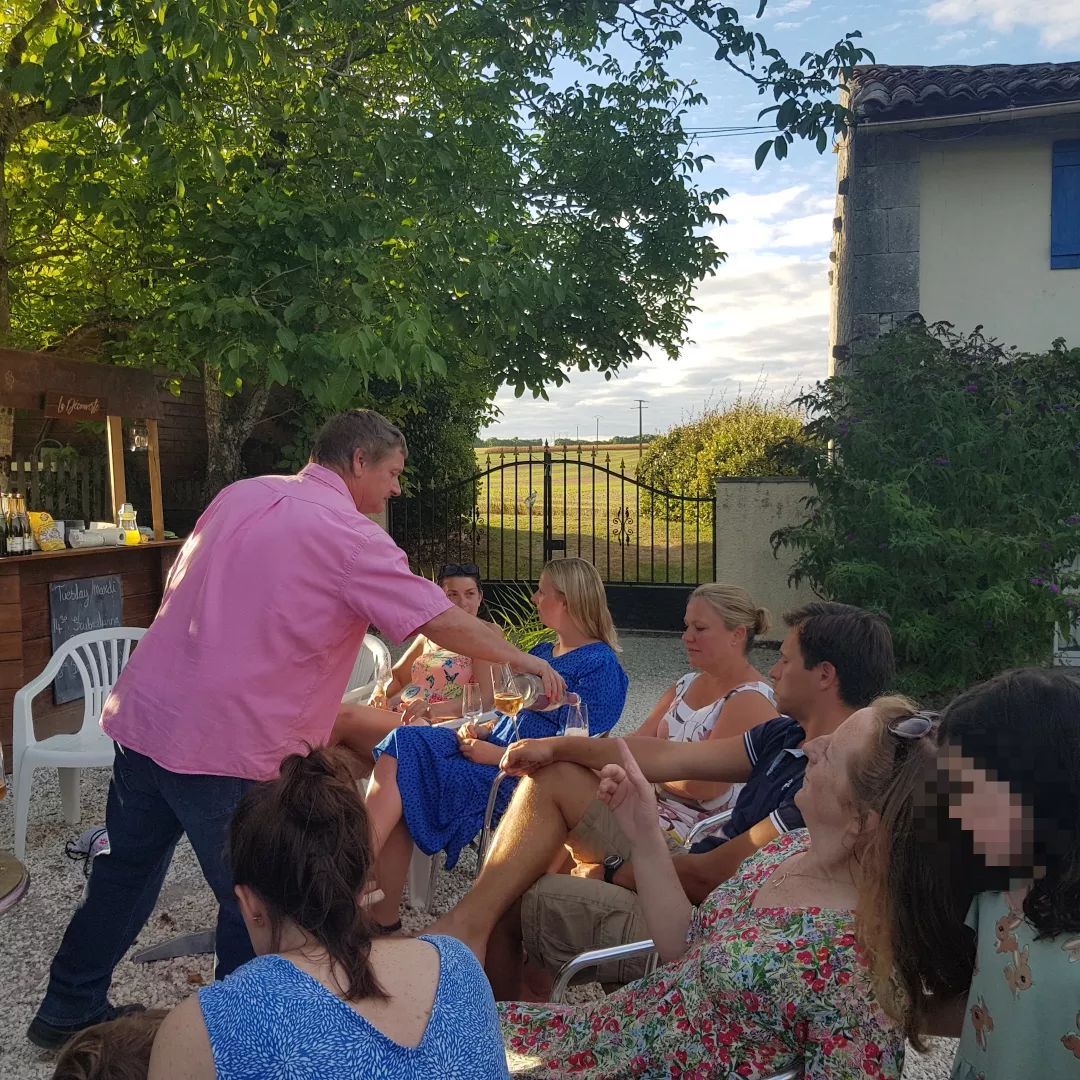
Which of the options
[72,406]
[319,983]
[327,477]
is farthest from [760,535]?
[319,983]

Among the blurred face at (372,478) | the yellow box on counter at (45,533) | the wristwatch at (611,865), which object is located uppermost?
the blurred face at (372,478)

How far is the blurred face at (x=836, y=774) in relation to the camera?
1.72 metres

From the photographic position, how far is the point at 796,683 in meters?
2.43

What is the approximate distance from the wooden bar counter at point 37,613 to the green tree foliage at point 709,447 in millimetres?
9467

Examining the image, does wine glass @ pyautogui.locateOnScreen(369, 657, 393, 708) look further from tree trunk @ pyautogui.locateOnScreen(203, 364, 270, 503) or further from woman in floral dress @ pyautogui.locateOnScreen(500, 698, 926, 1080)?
tree trunk @ pyautogui.locateOnScreen(203, 364, 270, 503)

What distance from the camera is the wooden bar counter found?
18.0ft

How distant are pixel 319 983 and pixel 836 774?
93 centimetres

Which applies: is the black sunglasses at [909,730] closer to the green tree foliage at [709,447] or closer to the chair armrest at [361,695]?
the chair armrest at [361,695]

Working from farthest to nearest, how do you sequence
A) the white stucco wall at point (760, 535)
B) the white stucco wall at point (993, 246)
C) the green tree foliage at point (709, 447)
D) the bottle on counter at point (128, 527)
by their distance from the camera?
the green tree foliage at point (709, 447) < the white stucco wall at point (760, 535) < the white stucco wall at point (993, 246) < the bottle on counter at point (128, 527)

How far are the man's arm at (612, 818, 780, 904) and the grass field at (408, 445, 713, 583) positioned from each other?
267 inches

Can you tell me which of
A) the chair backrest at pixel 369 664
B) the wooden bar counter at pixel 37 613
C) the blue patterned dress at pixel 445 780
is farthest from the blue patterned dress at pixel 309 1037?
the wooden bar counter at pixel 37 613

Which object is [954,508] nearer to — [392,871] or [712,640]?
[712,640]

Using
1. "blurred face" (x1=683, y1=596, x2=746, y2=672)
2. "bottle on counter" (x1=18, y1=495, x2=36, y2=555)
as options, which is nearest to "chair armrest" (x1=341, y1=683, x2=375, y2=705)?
"blurred face" (x1=683, y1=596, x2=746, y2=672)

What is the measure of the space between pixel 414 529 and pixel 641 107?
5194 millimetres
